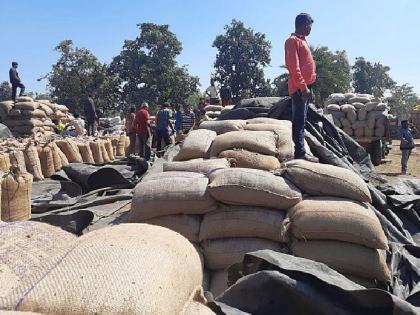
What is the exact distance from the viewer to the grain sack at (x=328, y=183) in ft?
11.4

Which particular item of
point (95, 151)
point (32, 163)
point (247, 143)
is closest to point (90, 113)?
point (95, 151)

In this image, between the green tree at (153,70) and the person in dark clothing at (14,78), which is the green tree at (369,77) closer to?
the green tree at (153,70)

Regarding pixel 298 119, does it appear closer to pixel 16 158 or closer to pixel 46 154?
pixel 16 158

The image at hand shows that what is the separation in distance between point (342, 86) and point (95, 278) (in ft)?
109

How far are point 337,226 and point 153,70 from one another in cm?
2987

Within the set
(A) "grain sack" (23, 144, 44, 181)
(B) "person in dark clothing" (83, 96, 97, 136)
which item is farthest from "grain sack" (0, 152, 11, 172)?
(B) "person in dark clothing" (83, 96, 97, 136)

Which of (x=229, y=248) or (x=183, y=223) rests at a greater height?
(x=183, y=223)

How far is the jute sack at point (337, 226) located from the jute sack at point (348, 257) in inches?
1.8

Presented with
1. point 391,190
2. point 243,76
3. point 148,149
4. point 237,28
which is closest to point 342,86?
point 243,76

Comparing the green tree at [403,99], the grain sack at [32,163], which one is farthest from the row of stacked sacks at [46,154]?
the green tree at [403,99]

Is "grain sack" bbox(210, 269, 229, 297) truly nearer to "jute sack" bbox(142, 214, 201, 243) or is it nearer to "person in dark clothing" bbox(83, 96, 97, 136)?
"jute sack" bbox(142, 214, 201, 243)

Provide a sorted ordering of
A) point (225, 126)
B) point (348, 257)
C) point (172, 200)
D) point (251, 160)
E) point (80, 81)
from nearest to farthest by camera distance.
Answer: point (348, 257) → point (172, 200) → point (251, 160) → point (225, 126) → point (80, 81)

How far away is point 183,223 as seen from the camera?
3.37m

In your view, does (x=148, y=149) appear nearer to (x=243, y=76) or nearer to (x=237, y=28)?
(x=243, y=76)
